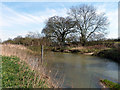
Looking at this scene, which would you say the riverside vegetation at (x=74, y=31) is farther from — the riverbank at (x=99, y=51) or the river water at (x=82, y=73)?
the river water at (x=82, y=73)

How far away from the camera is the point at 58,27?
19.5 meters

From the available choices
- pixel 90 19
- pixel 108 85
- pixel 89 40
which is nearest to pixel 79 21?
pixel 90 19

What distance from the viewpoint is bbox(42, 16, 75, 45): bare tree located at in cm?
1919

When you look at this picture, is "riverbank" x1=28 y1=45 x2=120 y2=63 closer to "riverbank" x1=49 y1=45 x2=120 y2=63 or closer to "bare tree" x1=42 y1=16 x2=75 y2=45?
"riverbank" x1=49 y1=45 x2=120 y2=63

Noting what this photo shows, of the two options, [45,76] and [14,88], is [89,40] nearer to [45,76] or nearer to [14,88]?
[45,76]

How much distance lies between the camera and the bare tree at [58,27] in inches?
755

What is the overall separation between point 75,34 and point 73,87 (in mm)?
15781

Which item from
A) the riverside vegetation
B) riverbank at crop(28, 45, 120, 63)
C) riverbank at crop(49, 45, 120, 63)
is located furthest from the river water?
the riverside vegetation

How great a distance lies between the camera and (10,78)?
3535mm

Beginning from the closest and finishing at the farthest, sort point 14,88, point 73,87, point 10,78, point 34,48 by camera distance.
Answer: point 14,88 < point 10,78 < point 73,87 < point 34,48

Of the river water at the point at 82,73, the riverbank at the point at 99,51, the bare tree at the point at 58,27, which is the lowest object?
the river water at the point at 82,73

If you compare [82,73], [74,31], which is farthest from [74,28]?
[82,73]

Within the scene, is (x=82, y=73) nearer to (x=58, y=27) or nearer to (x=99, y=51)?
(x=99, y=51)

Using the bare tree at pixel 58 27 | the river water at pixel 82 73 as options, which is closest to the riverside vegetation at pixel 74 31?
the bare tree at pixel 58 27
